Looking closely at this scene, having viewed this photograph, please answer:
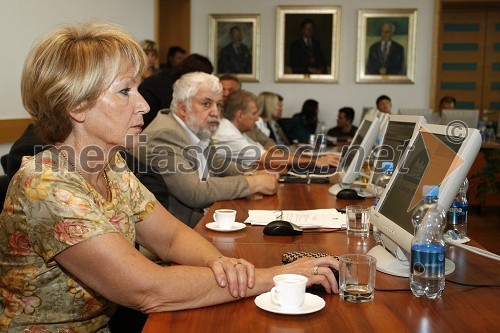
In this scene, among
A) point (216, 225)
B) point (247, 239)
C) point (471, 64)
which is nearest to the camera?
point (247, 239)

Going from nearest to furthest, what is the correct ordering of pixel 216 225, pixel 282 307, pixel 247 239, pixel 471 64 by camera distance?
pixel 282 307 → pixel 247 239 → pixel 216 225 → pixel 471 64

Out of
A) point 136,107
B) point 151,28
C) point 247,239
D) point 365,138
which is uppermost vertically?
point 151,28

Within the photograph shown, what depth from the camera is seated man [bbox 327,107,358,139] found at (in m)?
9.81


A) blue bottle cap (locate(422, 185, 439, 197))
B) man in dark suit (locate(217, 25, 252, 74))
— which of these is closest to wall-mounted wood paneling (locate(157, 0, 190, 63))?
man in dark suit (locate(217, 25, 252, 74))

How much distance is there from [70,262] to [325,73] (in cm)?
899

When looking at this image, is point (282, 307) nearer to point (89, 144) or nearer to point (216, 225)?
point (89, 144)

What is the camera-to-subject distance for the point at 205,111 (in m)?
3.64

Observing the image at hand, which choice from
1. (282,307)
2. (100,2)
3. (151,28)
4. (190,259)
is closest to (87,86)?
(190,259)

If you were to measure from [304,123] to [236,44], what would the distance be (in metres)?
1.73

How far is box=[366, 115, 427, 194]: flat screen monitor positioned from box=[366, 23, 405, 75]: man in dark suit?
7.19m

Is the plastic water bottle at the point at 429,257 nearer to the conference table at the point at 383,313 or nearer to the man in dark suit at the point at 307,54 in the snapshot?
the conference table at the point at 383,313

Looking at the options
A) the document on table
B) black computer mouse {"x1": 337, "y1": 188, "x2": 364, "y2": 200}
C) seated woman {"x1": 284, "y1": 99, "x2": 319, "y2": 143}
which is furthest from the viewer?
seated woman {"x1": 284, "y1": 99, "x2": 319, "y2": 143}

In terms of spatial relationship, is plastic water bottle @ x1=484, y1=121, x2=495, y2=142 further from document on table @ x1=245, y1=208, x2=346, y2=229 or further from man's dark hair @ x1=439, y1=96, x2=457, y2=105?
document on table @ x1=245, y1=208, x2=346, y2=229

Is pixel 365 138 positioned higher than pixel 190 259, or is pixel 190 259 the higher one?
pixel 365 138
